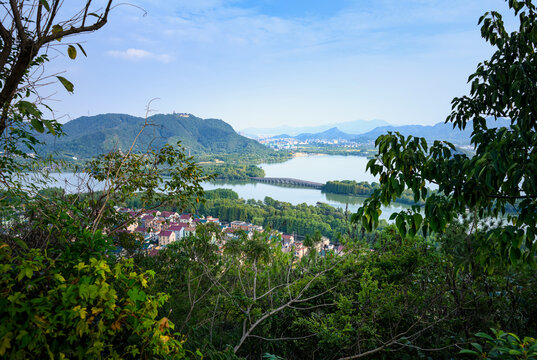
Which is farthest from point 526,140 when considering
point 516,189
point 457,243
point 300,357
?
point 300,357

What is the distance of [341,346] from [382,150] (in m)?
1.49

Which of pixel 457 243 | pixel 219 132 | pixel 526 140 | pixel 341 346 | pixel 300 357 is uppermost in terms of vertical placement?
pixel 219 132

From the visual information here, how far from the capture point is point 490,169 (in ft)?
3.32

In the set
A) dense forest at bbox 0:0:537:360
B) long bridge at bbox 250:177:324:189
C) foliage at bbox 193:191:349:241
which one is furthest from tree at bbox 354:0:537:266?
long bridge at bbox 250:177:324:189

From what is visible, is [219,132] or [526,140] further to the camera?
[219,132]

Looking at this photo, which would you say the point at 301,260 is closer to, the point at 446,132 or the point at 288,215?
the point at 288,215

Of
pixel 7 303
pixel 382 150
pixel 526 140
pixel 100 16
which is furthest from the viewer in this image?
pixel 382 150

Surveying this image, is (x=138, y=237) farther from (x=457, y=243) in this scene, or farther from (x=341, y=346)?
(x=457, y=243)

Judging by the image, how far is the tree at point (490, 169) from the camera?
1078 mm

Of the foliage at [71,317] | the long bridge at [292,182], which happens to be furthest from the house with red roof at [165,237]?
the long bridge at [292,182]

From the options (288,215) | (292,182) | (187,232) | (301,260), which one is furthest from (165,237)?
(292,182)

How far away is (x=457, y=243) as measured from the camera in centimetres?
220

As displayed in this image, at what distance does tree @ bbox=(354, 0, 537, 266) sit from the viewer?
1.08 metres

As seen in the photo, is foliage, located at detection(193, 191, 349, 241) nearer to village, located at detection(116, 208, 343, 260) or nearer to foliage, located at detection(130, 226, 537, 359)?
village, located at detection(116, 208, 343, 260)
